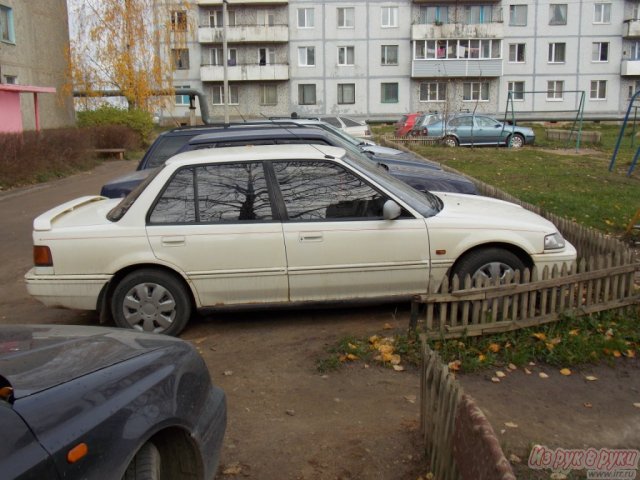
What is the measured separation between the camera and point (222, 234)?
5.75 m

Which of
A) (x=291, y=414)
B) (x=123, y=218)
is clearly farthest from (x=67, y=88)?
(x=291, y=414)

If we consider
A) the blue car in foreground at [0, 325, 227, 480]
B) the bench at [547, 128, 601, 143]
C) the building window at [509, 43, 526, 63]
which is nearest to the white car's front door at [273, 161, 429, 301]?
the blue car in foreground at [0, 325, 227, 480]

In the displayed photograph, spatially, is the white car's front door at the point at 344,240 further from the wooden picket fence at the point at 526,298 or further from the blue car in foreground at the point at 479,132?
the blue car in foreground at the point at 479,132

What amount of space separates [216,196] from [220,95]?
51907 millimetres

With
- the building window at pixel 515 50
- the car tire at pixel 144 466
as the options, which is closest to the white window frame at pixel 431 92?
the building window at pixel 515 50

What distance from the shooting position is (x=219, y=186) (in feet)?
19.4

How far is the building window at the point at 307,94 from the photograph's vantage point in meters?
54.7

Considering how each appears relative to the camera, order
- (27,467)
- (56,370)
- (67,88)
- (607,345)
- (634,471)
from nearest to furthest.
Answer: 1. (27,467)
2. (56,370)
3. (634,471)
4. (607,345)
5. (67,88)

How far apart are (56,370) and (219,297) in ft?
11.0

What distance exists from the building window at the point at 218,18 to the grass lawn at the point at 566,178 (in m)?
32.4

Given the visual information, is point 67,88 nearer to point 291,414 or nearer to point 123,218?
point 123,218

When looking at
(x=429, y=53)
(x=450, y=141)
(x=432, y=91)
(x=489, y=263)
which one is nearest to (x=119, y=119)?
(x=450, y=141)

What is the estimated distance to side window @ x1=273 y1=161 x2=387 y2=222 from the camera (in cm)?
587

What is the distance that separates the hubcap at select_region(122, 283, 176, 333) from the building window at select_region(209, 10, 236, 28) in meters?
51.8
